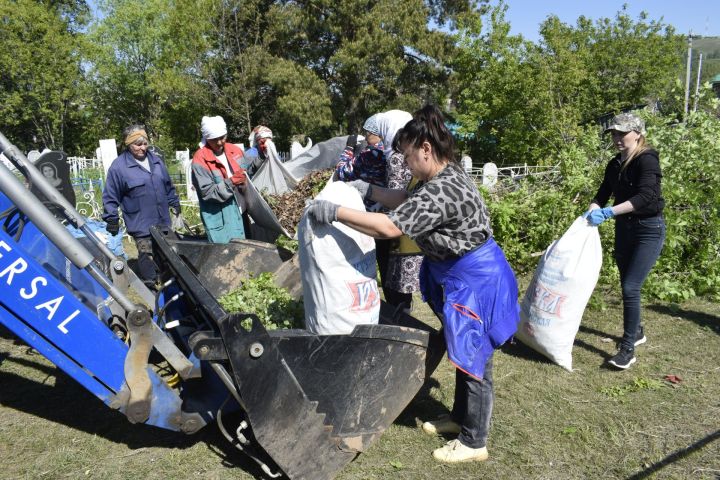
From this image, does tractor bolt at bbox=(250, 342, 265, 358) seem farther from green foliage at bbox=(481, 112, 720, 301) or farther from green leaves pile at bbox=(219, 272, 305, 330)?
green foliage at bbox=(481, 112, 720, 301)

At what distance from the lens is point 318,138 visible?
28.2 meters

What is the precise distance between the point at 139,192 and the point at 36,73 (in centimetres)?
3192

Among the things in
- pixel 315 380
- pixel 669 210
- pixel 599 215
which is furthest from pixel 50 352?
pixel 669 210

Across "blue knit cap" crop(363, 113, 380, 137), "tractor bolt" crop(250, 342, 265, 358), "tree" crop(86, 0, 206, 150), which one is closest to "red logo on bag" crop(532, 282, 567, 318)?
"blue knit cap" crop(363, 113, 380, 137)

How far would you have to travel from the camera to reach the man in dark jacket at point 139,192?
193 inches

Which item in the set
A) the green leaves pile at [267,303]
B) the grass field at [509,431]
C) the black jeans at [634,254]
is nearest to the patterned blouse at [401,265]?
the green leaves pile at [267,303]

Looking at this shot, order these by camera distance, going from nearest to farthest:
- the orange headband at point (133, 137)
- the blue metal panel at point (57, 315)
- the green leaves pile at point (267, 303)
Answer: the blue metal panel at point (57, 315)
the green leaves pile at point (267, 303)
the orange headband at point (133, 137)

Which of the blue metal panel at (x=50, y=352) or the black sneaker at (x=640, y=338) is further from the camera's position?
the black sneaker at (x=640, y=338)

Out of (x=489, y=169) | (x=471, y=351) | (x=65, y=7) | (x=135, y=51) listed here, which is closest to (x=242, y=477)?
(x=471, y=351)

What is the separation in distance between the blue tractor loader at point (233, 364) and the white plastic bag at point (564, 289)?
1458 mm

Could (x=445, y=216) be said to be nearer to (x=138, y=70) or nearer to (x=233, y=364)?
(x=233, y=364)

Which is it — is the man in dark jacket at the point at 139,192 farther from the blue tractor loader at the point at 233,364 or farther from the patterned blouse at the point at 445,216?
the patterned blouse at the point at 445,216

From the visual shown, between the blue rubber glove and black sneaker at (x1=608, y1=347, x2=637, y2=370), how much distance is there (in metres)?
0.92

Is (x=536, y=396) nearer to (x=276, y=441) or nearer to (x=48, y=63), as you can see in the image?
(x=276, y=441)
